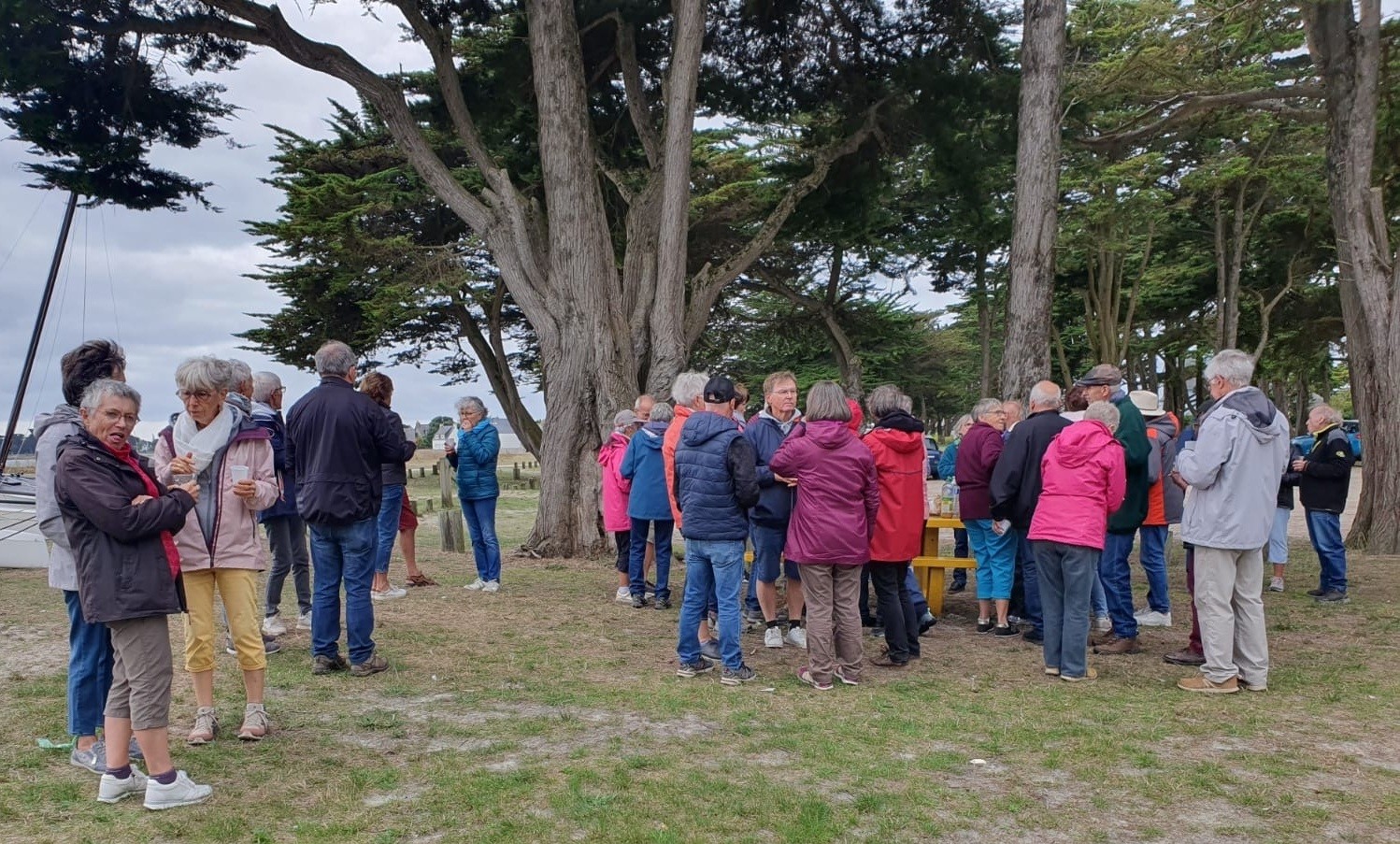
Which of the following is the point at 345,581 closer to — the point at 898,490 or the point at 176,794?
the point at 176,794

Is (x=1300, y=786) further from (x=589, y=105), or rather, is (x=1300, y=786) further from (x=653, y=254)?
(x=589, y=105)

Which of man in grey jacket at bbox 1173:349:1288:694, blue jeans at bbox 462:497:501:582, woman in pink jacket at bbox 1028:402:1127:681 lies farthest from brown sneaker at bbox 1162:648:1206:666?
blue jeans at bbox 462:497:501:582

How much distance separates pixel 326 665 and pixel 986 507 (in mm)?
4772

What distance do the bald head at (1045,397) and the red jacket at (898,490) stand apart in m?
0.84

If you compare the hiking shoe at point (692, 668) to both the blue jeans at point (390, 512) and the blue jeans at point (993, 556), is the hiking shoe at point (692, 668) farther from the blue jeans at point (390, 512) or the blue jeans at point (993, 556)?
the blue jeans at point (390, 512)

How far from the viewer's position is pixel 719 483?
5910mm

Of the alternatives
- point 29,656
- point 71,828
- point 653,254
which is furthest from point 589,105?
point 71,828

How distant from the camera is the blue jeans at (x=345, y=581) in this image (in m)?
5.79

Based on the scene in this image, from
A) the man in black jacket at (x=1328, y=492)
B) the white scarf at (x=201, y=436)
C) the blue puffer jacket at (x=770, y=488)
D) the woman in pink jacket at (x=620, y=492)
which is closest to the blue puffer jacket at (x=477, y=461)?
the woman in pink jacket at (x=620, y=492)

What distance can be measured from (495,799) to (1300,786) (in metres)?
3.45

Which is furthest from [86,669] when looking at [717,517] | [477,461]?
[477,461]

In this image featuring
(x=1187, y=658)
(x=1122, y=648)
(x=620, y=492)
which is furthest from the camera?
(x=620, y=492)

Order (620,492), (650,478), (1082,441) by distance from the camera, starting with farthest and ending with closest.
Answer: (620,492) < (650,478) < (1082,441)

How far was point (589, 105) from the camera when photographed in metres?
14.5
